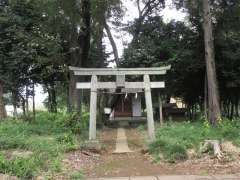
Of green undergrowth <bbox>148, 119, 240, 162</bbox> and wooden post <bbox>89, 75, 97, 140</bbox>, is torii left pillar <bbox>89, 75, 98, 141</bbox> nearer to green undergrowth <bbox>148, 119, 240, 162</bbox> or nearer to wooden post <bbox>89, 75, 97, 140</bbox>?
wooden post <bbox>89, 75, 97, 140</bbox>

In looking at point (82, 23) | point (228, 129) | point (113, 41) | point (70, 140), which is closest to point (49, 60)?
point (82, 23)

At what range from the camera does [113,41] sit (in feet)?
90.8

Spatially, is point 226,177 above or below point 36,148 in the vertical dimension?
below

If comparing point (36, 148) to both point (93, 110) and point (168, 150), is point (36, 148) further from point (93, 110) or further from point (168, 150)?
point (93, 110)

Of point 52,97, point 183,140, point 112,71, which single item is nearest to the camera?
point 183,140

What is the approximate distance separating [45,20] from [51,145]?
411 inches

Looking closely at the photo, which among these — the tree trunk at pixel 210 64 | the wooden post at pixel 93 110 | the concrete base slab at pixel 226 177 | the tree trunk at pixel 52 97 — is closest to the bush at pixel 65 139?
the wooden post at pixel 93 110

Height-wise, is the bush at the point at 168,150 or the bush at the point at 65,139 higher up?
the bush at the point at 65,139

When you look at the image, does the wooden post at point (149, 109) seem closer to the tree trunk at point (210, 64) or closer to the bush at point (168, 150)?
the bush at point (168, 150)

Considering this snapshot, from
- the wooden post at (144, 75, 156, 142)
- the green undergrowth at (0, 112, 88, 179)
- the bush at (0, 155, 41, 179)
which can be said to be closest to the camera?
the bush at (0, 155, 41, 179)

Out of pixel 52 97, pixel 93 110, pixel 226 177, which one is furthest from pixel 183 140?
pixel 52 97

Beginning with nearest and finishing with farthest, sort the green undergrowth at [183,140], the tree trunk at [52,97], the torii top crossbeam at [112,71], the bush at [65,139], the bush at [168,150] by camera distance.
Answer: the bush at [168,150], the green undergrowth at [183,140], the bush at [65,139], the torii top crossbeam at [112,71], the tree trunk at [52,97]

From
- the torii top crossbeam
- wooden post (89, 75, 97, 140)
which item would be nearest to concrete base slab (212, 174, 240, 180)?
wooden post (89, 75, 97, 140)

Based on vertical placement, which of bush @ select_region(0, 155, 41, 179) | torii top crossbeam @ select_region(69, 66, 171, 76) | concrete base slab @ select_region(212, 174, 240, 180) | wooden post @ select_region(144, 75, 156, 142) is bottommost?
concrete base slab @ select_region(212, 174, 240, 180)
